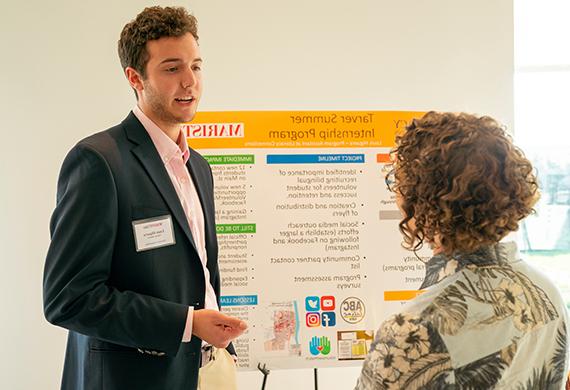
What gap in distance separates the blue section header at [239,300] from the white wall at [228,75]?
0.97m

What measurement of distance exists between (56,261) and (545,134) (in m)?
3.86

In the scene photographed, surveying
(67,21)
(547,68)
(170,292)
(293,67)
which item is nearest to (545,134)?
(547,68)

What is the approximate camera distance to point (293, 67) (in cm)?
367

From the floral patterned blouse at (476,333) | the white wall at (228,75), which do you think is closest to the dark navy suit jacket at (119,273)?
the floral patterned blouse at (476,333)

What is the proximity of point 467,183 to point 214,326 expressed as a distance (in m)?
0.84

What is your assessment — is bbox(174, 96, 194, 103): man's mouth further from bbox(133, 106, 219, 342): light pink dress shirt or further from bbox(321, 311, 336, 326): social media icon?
bbox(321, 311, 336, 326): social media icon

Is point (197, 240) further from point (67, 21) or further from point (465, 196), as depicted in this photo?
point (67, 21)

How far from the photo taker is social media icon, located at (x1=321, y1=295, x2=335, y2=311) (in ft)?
9.16

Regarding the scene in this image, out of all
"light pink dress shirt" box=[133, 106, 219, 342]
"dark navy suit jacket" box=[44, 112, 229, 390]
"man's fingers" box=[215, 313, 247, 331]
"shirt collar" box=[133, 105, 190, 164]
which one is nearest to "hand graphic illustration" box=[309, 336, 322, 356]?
"light pink dress shirt" box=[133, 106, 219, 342]

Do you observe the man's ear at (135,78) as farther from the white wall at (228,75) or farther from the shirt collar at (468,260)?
the white wall at (228,75)

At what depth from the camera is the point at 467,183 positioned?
1.16 m

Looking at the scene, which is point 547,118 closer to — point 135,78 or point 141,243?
point 135,78

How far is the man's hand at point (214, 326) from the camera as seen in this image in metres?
1.68

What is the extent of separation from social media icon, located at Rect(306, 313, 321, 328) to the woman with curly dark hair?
158 cm
